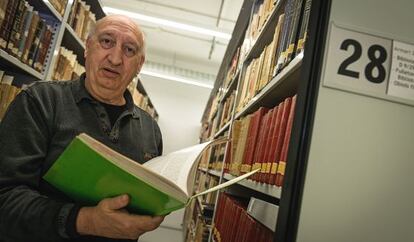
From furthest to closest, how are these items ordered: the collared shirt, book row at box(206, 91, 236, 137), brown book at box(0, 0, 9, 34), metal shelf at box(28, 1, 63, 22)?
book row at box(206, 91, 236, 137) → metal shelf at box(28, 1, 63, 22) → brown book at box(0, 0, 9, 34) → the collared shirt

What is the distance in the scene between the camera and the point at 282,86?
1.55 meters

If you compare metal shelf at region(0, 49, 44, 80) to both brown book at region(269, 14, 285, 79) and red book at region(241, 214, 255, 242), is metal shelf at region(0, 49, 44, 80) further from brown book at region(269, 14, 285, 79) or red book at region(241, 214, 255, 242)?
red book at region(241, 214, 255, 242)

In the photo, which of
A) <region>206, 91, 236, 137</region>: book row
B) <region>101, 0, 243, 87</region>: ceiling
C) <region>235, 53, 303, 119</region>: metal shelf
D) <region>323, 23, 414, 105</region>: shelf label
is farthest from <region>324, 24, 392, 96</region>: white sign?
<region>101, 0, 243, 87</region>: ceiling

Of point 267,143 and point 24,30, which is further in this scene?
point 24,30

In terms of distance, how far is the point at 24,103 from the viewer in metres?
1.07

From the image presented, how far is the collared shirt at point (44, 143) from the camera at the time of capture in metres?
0.91

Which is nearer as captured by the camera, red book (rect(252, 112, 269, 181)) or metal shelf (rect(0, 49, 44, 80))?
red book (rect(252, 112, 269, 181))

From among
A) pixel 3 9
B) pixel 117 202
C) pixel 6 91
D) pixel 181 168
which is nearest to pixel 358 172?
pixel 181 168

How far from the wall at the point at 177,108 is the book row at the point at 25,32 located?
20.2 ft

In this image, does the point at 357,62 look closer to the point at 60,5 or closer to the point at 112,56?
the point at 112,56

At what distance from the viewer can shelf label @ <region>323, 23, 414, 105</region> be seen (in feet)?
2.29

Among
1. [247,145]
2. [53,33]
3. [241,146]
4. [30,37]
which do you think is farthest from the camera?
[53,33]

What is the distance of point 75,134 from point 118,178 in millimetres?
542

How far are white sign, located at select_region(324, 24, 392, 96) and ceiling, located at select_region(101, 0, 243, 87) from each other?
383 cm
